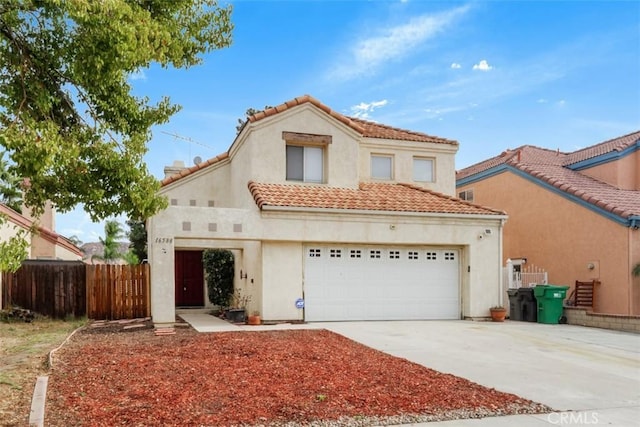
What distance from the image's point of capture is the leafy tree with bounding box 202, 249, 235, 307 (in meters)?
20.1

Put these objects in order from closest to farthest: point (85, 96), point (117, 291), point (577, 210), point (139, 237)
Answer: point (85, 96) → point (117, 291) → point (577, 210) → point (139, 237)

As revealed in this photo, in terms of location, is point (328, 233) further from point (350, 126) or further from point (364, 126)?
point (364, 126)

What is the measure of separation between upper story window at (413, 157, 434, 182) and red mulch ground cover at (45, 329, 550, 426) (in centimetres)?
1138

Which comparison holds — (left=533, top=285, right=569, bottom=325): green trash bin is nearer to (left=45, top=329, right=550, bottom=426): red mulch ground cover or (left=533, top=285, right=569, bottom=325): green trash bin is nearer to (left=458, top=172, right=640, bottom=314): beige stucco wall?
(left=458, top=172, right=640, bottom=314): beige stucco wall

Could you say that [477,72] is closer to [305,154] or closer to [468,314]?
[305,154]

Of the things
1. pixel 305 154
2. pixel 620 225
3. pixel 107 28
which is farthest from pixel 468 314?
pixel 107 28

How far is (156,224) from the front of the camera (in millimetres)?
14133

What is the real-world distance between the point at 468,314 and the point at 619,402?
32.8 feet

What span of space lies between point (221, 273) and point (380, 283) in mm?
7174

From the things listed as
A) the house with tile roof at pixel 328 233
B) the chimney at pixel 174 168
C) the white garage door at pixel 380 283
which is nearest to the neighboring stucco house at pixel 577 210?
the house with tile roof at pixel 328 233

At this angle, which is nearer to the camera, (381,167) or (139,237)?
(381,167)

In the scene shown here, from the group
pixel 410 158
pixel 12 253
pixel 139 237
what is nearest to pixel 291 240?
pixel 410 158

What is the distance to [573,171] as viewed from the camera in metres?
22.9

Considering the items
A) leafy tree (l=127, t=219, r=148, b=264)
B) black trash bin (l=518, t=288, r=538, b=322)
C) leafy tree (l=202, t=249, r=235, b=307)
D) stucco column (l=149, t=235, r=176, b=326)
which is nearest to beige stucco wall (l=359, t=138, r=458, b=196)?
black trash bin (l=518, t=288, r=538, b=322)
